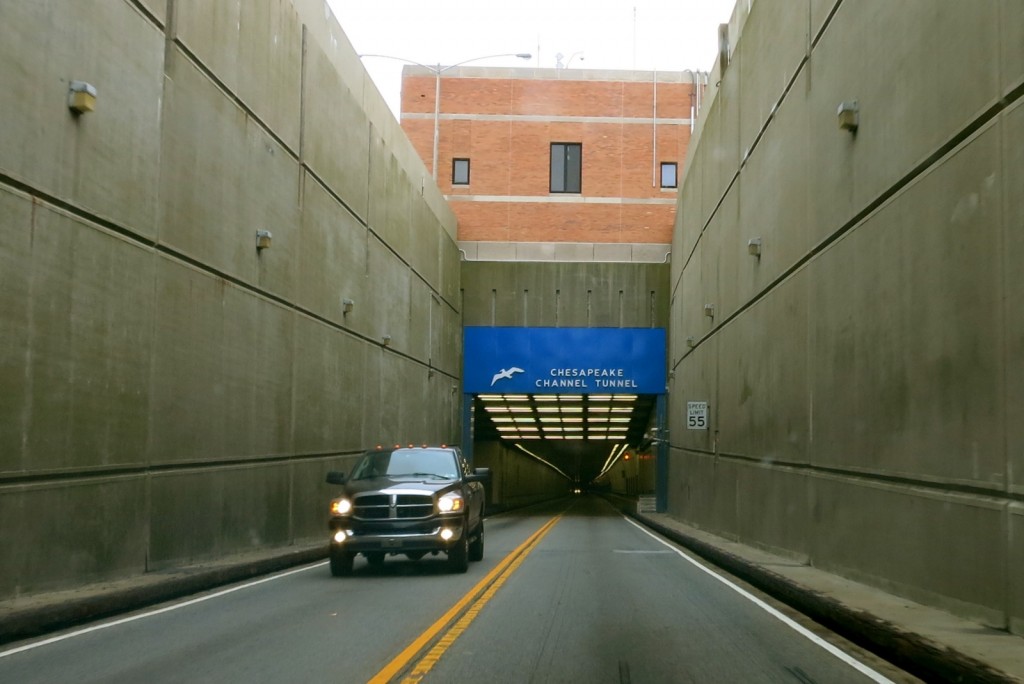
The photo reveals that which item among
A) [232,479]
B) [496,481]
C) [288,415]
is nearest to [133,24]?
[232,479]

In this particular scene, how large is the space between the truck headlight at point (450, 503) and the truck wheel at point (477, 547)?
1.81m

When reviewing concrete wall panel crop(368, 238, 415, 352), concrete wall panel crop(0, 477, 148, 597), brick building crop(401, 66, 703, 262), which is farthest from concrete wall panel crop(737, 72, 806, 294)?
brick building crop(401, 66, 703, 262)

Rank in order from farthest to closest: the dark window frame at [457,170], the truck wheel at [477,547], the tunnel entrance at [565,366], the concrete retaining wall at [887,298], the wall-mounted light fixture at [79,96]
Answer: the dark window frame at [457,170]
the tunnel entrance at [565,366]
the truck wheel at [477,547]
the wall-mounted light fixture at [79,96]
the concrete retaining wall at [887,298]

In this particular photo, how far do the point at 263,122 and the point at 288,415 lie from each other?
552 centimetres

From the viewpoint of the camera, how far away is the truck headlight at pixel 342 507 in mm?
15969

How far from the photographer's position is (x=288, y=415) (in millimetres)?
21219

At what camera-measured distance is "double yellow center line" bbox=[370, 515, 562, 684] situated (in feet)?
26.7

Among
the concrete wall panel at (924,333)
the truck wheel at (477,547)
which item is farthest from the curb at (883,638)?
the truck wheel at (477,547)

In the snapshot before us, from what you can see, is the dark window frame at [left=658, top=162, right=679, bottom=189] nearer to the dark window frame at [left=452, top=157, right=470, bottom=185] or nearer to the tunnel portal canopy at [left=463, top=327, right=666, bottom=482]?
the dark window frame at [left=452, top=157, right=470, bottom=185]

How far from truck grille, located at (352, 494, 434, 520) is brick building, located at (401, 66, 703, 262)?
32738 mm

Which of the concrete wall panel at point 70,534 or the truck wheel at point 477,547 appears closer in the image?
the concrete wall panel at point 70,534

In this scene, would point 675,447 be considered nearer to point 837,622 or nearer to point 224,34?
point 224,34

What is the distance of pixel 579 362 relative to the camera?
141ft

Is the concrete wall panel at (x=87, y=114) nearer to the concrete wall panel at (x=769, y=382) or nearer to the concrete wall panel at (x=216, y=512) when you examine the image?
the concrete wall panel at (x=216, y=512)
